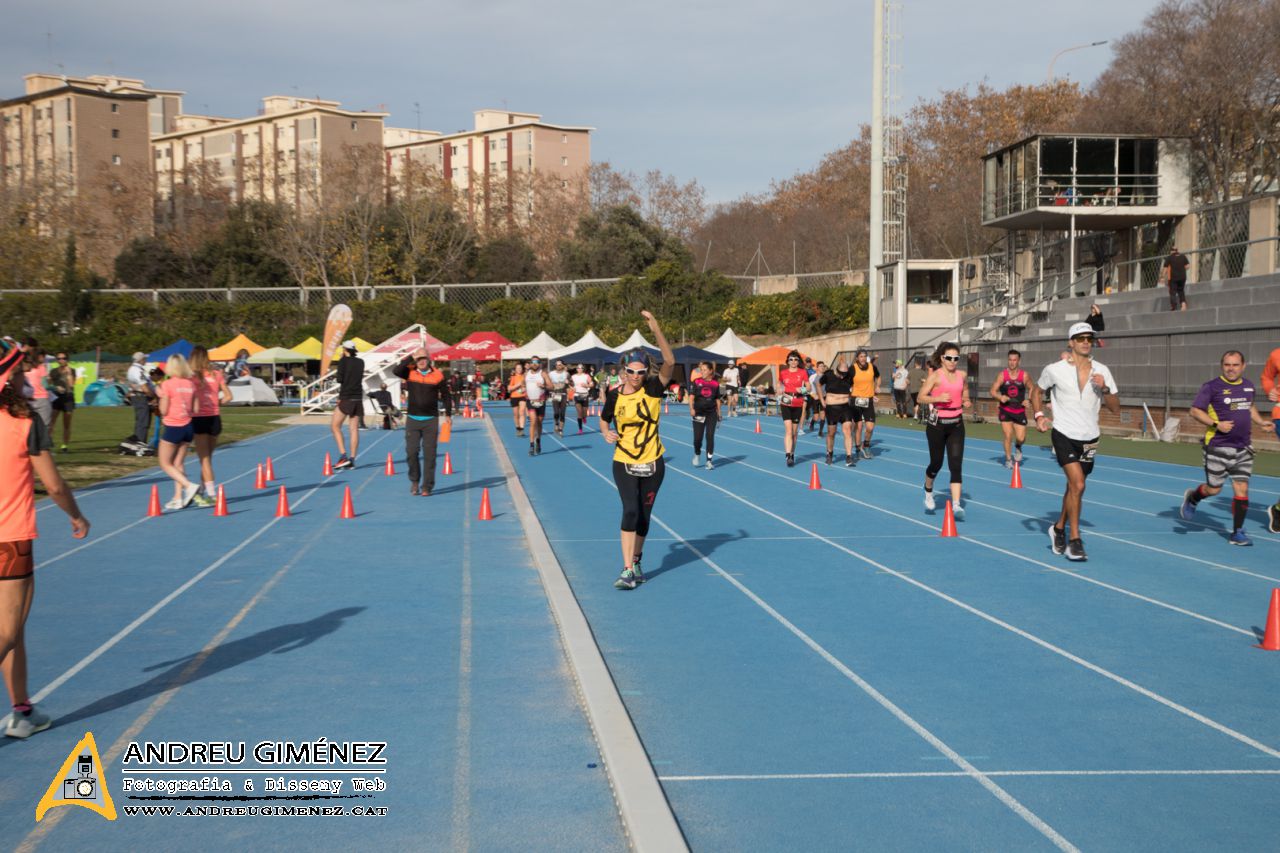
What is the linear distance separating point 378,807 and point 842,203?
7363 cm

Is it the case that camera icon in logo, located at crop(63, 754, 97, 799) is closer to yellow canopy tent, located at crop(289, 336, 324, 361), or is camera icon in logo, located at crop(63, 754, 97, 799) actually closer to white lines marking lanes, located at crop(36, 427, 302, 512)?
white lines marking lanes, located at crop(36, 427, 302, 512)

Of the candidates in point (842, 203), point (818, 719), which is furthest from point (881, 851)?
point (842, 203)

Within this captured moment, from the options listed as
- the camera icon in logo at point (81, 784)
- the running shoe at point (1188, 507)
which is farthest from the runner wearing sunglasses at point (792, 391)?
the camera icon in logo at point (81, 784)

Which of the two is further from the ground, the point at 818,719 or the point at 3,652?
the point at 3,652

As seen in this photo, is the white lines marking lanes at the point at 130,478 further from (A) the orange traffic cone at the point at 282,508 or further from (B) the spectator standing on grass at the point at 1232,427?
(B) the spectator standing on grass at the point at 1232,427

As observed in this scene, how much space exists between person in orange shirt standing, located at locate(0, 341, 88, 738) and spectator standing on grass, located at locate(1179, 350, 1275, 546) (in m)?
10.1

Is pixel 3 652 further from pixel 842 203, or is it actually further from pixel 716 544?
pixel 842 203

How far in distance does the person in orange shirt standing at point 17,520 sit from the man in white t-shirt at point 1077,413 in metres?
7.99

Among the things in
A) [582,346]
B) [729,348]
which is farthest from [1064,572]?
[582,346]

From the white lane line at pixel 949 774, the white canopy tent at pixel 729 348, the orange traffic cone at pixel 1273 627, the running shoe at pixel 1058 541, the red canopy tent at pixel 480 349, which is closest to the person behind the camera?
the white lane line at pixel 949 774

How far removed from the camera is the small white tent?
158 ft

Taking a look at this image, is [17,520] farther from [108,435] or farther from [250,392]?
[250,392]

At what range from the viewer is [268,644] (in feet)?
25.2

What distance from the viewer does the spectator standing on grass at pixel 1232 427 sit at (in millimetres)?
11664
